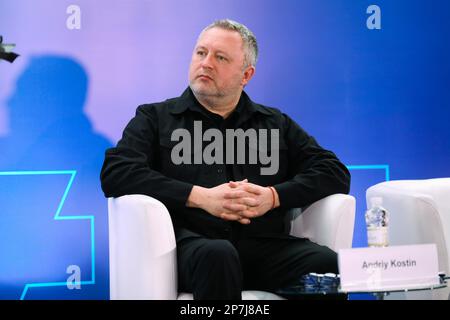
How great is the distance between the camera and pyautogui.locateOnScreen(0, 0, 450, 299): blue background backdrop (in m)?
3.62

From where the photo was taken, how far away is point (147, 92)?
3.73 m

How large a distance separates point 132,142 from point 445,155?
2.00m

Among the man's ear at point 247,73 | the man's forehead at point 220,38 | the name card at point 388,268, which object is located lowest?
the name card at point 388,268

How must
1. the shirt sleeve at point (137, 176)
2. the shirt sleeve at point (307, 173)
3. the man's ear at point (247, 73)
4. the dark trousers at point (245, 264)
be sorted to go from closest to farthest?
1. the dark trousers at point (245, 264)
2. the shirt sleeve at point (137, 176)
3. the shirt sleeve at point (307, 173)
4. the man's ear at point (247, 73)

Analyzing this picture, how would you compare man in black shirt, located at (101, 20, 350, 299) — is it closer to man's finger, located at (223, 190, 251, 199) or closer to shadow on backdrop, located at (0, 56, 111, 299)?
man's finger, located at (223, 190, 251, 199)

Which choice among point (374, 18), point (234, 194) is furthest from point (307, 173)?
point (374, 18)

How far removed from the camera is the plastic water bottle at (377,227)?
2.41 meters

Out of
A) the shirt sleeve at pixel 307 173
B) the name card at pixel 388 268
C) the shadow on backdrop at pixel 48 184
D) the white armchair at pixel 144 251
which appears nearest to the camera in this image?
the name card at pixel 388 268

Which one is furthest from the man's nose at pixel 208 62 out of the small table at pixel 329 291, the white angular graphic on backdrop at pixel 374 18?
the white angular graphic on backdrop at pixel 374 18

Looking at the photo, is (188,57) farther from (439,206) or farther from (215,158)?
(439,206)

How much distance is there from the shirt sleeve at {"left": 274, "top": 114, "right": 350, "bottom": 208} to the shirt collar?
6.3 inches

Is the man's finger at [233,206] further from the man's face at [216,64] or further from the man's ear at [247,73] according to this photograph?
the man's ear at [247,73]

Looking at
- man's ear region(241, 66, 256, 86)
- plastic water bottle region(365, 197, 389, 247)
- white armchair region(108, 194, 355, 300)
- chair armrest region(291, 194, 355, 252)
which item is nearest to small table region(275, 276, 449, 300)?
plastic water bottle region(365, 197, 389, 247)

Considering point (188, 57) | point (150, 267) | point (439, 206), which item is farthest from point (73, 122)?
point (439, 206)
